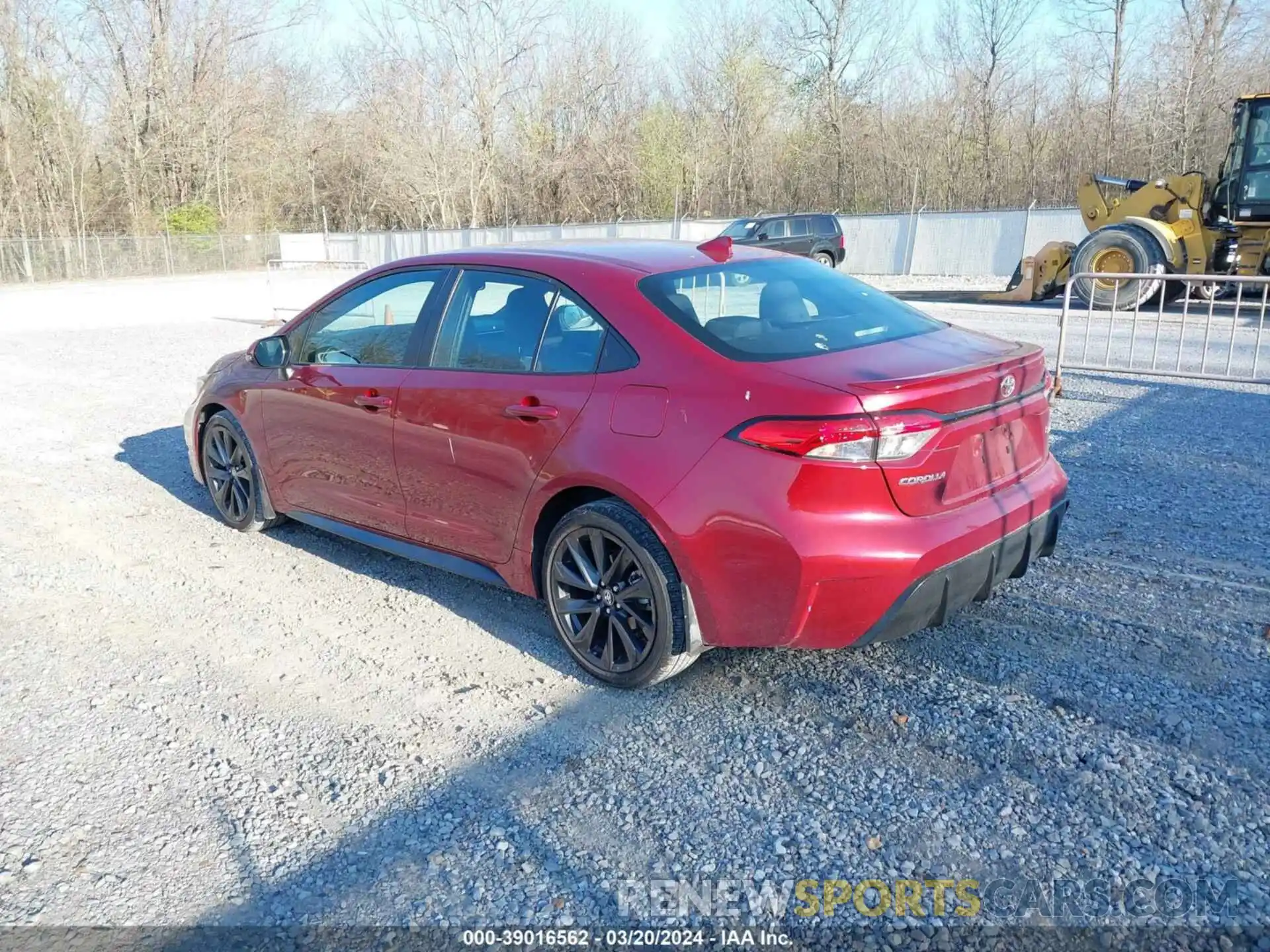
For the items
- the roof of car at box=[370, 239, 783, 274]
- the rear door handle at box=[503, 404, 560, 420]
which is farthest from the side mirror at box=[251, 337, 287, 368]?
the rear door handle at box=[503, 404, 560, 420]

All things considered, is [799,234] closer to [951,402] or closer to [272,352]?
[272,352]

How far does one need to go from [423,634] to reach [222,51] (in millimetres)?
44221

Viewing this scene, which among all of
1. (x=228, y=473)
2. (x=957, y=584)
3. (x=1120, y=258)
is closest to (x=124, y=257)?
(x=1120, y=258)

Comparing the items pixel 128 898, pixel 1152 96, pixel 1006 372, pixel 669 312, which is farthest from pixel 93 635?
pixel 1152 96

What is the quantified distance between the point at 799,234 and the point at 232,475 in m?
22.6

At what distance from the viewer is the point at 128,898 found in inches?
106

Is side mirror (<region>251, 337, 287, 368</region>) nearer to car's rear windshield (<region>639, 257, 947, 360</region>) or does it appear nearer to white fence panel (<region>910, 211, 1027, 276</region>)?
car's rear windshield (<region>639, 257, 947, 360</region>)

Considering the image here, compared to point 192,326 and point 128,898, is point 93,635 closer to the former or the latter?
point 128,898

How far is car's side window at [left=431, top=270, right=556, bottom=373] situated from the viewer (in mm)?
4055

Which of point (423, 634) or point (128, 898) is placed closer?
point (128, 898)

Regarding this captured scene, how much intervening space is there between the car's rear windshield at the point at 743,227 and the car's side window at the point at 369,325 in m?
21.6

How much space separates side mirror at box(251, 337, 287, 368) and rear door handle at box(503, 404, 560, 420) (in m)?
1.83

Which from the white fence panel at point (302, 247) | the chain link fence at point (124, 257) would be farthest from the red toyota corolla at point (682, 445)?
the white fence panel at point (302, 247)

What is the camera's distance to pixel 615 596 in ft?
12.2
